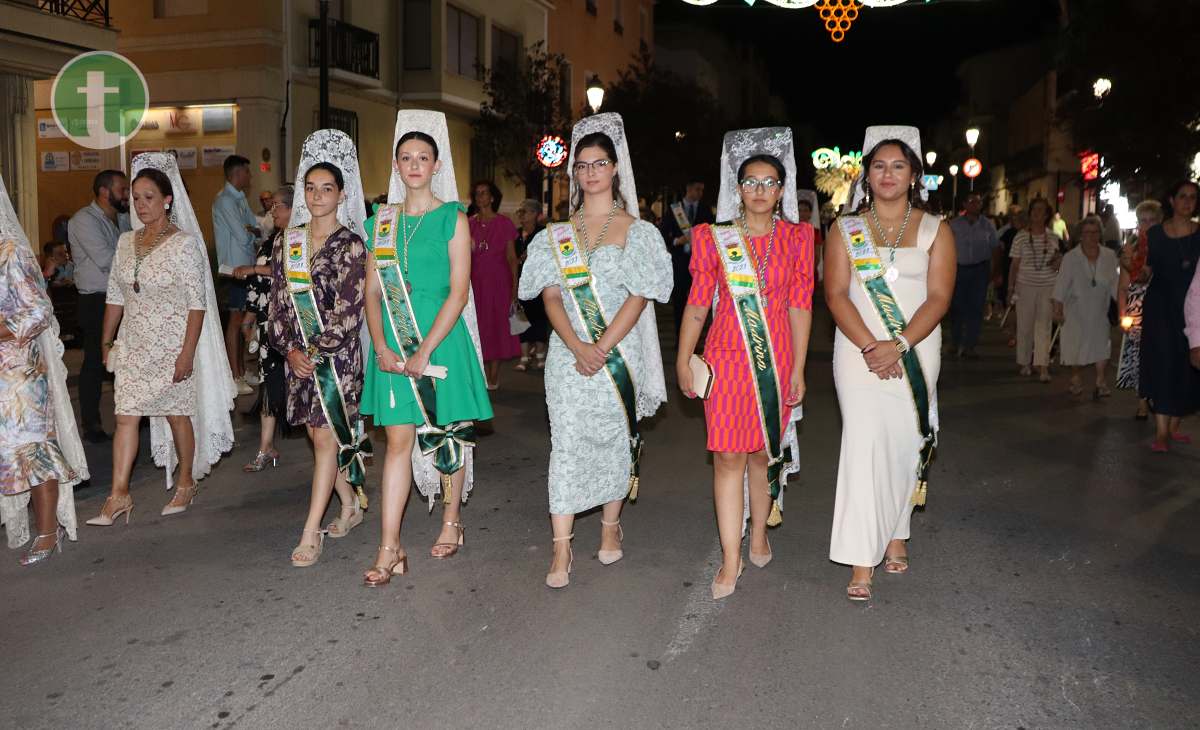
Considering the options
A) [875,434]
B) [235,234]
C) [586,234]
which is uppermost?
[235,234]

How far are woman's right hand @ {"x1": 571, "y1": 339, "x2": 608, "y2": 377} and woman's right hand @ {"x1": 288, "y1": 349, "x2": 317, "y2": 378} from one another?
4.55 feet

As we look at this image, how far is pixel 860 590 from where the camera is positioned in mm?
5211

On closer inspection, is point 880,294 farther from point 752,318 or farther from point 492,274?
point 492,274

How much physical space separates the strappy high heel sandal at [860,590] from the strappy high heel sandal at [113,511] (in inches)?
166

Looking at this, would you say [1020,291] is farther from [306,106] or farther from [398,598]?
[306,106]

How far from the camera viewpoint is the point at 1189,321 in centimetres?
679

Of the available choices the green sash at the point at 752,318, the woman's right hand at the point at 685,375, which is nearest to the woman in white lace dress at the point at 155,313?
the woman's right hand at the point at 685,375

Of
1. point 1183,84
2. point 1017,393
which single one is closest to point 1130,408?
point 1017,393

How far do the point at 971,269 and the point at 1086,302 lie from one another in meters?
2.84

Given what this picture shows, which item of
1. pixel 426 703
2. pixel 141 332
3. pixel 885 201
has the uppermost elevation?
pixel 885 201

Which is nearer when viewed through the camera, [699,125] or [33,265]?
[33,265]

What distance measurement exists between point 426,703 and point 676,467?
14.5 feet

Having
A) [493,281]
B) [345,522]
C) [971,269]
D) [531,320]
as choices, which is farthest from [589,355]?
[971,269]

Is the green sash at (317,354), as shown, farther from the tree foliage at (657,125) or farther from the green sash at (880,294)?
the tree foliage at (657,125)
